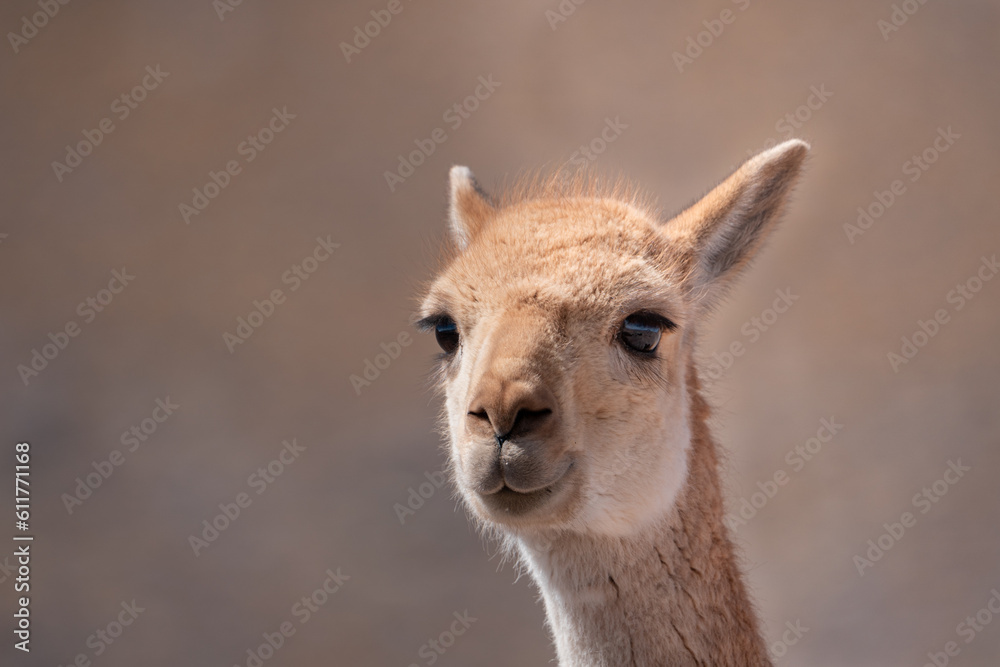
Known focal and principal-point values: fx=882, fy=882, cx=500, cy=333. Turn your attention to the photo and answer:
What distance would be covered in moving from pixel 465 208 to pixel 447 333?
0.58 m

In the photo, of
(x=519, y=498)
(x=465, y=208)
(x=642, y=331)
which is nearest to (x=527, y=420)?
(x=519, y=498)

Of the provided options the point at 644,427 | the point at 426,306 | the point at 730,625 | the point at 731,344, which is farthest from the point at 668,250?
the point at 731,344

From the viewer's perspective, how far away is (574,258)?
2.14 m

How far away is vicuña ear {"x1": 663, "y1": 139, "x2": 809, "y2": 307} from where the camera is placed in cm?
232

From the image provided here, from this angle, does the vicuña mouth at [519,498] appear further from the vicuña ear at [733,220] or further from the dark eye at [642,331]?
the vicuña ear at [733,220]

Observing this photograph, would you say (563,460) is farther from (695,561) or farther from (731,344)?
(731,344)

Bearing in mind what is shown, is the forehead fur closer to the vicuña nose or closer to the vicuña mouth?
the vicuña nose

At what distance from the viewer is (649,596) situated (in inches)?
81.7

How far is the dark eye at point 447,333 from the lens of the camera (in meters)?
2.37

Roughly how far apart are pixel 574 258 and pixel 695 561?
796 millimetres
